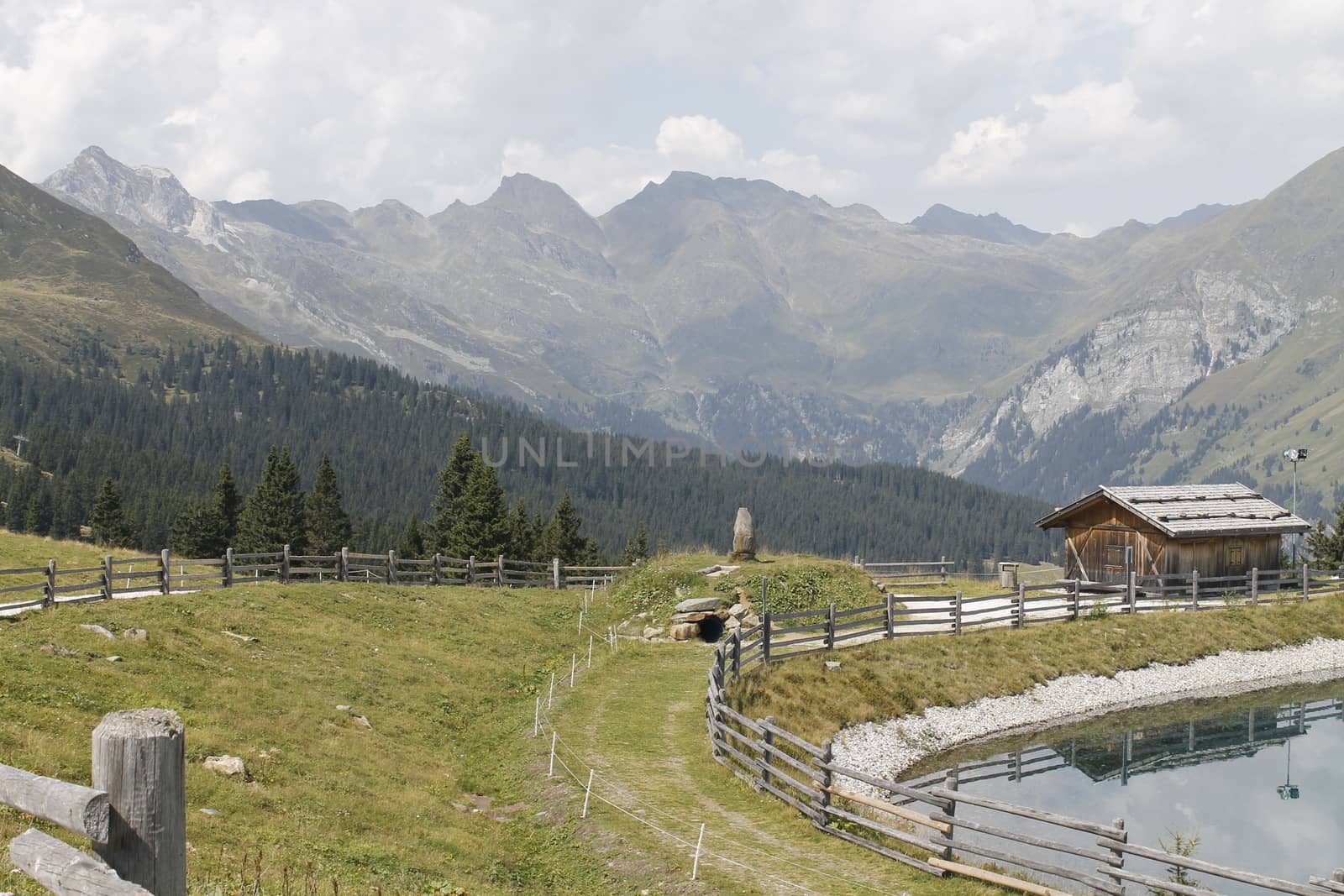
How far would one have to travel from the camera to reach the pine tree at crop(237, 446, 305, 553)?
3531 inches

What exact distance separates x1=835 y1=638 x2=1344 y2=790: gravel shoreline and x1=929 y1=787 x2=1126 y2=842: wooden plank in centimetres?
987

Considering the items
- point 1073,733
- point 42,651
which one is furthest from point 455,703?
point 1073,733

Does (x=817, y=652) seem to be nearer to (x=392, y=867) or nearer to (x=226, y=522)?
(x=392, y=867)

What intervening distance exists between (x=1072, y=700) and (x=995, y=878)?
76.6 ft

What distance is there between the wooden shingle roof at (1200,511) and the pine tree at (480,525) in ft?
127

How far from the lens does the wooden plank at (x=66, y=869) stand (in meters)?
5.11

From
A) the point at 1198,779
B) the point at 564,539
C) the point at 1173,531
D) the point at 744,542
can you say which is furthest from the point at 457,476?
the point at 1198,779

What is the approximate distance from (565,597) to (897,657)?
1966 centimetres

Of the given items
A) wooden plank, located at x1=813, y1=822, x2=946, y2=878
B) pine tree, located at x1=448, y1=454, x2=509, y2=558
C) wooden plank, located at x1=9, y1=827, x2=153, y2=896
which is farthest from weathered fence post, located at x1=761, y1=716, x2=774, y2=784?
pine tree, located at x1=448, y1=454, x2=509, y2=558

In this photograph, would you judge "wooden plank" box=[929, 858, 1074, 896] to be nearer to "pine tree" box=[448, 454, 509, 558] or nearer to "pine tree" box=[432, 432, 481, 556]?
"pine tree" box=[448, 454, 509, 558]

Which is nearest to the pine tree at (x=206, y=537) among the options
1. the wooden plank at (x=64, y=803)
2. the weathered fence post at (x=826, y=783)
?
the weathered fence post at (x=826, y=783)

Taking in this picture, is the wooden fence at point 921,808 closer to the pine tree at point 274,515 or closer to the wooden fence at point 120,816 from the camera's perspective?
the wooden fence at point 120,816

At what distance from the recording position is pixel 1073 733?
36.2 metres

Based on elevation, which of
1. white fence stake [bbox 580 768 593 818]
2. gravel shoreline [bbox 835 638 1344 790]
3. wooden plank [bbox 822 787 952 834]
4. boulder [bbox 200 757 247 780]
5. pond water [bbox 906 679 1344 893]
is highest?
boulder [bbox 200 757 247 780]
